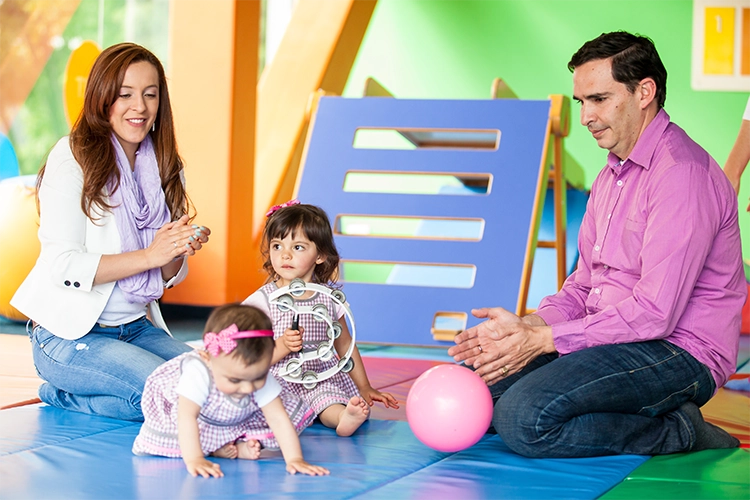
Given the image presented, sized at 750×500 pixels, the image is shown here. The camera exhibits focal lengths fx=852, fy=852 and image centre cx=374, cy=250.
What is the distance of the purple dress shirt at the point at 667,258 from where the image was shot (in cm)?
224

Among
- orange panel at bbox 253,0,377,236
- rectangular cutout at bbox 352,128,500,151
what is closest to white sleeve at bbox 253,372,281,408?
rectangular cutout at bbox 352,128,500,151

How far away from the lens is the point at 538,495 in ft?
6.27

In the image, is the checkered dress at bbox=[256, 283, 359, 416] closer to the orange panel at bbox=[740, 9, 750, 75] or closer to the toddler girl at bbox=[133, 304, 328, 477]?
the toddler girl at bbox=[133, 304, 328, 477]

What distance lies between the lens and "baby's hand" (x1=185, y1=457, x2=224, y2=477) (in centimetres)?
203

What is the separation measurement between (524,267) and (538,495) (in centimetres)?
246

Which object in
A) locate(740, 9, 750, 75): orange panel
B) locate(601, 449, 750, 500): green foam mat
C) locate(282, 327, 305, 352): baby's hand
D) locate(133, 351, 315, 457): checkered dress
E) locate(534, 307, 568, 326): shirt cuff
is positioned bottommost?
locate(601, 449, 750, 500): green foam mat

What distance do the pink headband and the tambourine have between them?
574mm

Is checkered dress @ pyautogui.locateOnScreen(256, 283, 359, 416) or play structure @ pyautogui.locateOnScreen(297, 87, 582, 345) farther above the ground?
play structure @ pyautogui.locateOnScreen(297, 87, 582, 345)

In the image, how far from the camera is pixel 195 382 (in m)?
2.06

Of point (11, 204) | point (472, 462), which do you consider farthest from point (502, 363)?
point (11, 204)

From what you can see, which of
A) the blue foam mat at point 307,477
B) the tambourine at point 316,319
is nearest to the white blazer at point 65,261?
the blue foam mat at point 307,477

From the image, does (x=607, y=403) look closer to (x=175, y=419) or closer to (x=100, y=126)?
(x=175, y=419)

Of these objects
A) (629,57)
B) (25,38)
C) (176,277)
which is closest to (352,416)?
(176,277)

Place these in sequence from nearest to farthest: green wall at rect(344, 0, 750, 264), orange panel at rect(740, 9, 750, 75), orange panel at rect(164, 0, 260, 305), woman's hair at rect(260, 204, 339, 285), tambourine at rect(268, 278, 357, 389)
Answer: tambourine at rect(268, 278, 357, 389) → woman's hair at rect(260, 204, 339, 285) → orange panel at rect(164, 0, 260, 305) → orange panel at rect(740, 9, 750, 75) → green wall at rect(344, 0, 750, 264)
